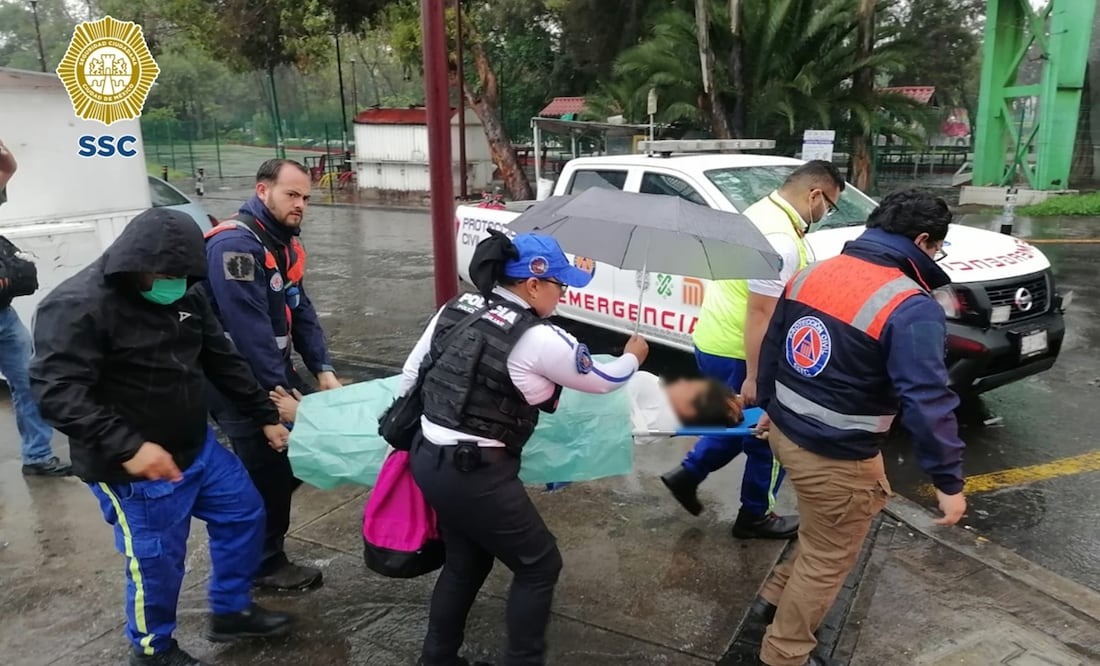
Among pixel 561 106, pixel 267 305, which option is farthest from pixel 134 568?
pixel 561 106

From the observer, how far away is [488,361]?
7.46ft

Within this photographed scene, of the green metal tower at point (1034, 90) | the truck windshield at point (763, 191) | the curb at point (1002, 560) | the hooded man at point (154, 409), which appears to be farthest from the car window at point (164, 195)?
the green metal tower at point (1034, 90)

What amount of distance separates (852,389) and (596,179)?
436 cm

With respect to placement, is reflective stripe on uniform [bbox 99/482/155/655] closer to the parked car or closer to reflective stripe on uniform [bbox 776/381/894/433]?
reflective stripe on uniform [bbox 776/381/894/433]

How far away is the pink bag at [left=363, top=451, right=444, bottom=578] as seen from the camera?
2656mm

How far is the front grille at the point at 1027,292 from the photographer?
4746 millimetres

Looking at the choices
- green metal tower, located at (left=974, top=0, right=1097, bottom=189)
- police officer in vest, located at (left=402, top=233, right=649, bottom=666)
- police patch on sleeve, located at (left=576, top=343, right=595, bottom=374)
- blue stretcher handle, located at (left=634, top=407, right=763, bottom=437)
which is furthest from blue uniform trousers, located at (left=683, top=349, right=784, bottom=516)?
green metal tower, located at (left=974, top=0, right=1097, bottom=189)

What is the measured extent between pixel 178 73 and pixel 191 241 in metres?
52.7

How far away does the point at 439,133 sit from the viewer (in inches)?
174

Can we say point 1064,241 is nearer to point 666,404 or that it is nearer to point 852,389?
point 666,404

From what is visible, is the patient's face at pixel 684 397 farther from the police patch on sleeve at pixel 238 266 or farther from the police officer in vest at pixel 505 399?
the police patch on sleeve at pixel 238 266

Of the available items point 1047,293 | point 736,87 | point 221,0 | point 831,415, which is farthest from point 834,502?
point 221,0

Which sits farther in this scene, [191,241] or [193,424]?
[193,424]

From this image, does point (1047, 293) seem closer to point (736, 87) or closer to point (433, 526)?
point (433, 526)
